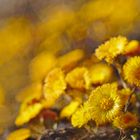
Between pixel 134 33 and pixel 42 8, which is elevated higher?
pixel 42 8

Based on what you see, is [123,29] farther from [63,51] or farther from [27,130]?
[27,130]

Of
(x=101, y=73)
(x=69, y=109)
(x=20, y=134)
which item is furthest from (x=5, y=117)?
(x=101, y=73)

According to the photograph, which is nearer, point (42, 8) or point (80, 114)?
point (80, 114)

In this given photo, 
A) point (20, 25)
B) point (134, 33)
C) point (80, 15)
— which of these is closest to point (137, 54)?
point (134, 33)

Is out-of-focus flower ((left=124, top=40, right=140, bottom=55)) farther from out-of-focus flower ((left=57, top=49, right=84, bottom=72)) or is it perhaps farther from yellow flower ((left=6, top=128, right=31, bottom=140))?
yellow flower ((left=6, top=128, right=31, bottom=140))

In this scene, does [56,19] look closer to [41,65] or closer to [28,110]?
[41,65]

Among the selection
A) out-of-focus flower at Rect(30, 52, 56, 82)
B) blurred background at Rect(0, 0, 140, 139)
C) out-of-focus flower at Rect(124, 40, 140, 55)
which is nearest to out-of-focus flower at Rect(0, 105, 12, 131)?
blurred background at Rect(0, 0, 140, 139)

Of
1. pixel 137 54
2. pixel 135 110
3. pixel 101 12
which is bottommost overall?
pixel 135 110

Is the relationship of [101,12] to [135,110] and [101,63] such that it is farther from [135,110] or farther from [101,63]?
[135,110]
